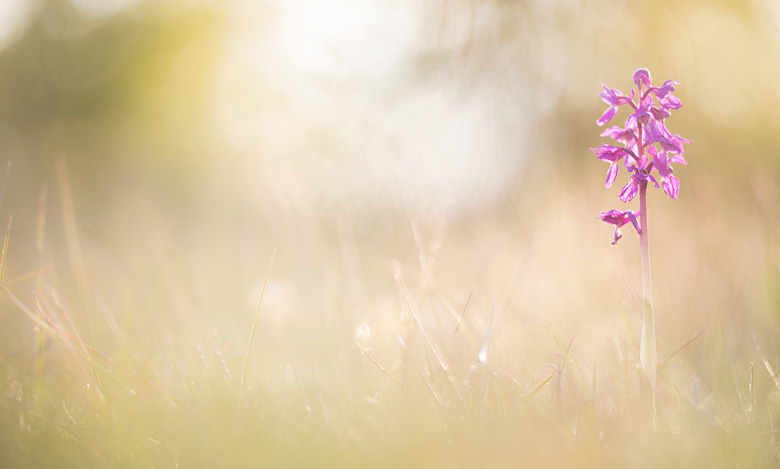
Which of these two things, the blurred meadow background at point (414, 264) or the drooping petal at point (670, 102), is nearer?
the blurred meadow background at point (414, 264)

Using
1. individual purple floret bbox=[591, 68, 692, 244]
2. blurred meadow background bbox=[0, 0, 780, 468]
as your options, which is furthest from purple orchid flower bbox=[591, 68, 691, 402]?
blurred meadow background bbox=[0, 0, 780, 468]

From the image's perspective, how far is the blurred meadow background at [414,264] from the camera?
43.6 inches

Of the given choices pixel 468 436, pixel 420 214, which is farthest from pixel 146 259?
pixel 468 436

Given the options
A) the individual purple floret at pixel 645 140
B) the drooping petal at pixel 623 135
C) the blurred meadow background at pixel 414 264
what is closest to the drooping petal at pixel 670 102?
the individual purple floret at pixel 645 140

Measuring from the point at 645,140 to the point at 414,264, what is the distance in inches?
55.8

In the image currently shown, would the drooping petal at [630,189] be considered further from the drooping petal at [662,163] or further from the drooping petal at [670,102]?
the drooping petal at [670,102]

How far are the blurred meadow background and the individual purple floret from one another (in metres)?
0.43

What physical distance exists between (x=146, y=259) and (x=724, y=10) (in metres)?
5.40

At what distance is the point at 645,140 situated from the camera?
1311mm

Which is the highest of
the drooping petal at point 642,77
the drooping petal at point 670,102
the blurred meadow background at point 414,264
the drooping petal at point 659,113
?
the drooping petal at point 642,77

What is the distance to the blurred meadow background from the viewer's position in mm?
1106

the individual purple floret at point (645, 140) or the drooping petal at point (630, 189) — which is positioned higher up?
the individual purple floret at point (645, 140)

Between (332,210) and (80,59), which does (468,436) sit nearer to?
(332,210)

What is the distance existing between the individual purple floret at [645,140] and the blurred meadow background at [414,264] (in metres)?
0.43
